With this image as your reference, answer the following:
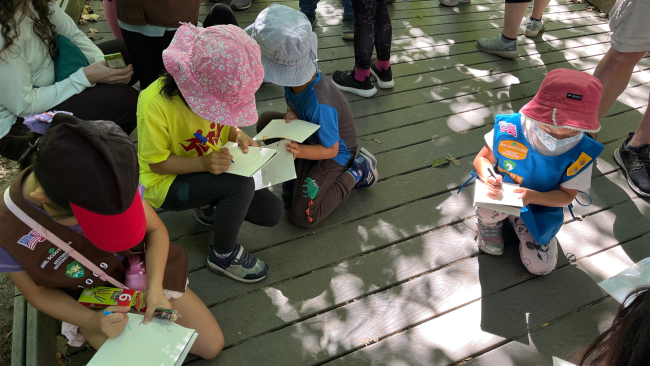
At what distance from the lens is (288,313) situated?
1922 mm

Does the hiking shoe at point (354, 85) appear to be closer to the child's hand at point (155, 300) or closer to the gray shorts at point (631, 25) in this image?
the gray shorts at point (631, 25)

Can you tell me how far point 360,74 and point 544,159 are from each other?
5.63 ft

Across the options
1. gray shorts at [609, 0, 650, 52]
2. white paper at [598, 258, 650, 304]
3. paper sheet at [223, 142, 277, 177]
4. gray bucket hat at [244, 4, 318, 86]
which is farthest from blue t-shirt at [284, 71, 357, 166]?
gray shorts at [609, 0, 650, 52]

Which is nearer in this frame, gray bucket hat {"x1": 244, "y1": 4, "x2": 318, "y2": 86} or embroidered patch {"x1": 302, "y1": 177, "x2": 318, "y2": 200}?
gray bucket hat {"x1": 244, "y1": 4, "x2": 318, "y2": 86}

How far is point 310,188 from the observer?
231 centimetres

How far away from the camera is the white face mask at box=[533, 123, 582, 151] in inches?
74.2

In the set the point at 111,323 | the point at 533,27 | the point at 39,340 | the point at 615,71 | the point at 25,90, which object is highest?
the point at 25,90

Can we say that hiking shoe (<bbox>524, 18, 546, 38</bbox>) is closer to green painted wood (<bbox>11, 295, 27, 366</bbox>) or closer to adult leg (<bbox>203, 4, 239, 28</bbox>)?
adult leg (<bbox>203, 4, 239, 28</bbox>)

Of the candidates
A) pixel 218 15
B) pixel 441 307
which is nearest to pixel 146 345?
pixel 441 307

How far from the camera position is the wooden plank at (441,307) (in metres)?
1.80

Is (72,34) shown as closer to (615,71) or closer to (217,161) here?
(217,161)

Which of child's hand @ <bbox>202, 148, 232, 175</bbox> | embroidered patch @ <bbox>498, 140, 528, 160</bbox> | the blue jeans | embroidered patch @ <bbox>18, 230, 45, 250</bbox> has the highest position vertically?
embroidered patch @ <bbox>18, 230, 45, 250</bbox>

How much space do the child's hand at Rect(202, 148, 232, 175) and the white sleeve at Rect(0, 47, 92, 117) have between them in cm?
92

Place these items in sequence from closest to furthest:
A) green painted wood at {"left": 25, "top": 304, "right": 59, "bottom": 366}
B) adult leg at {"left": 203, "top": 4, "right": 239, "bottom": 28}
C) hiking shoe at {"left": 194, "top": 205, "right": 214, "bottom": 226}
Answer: green painted wood at {"left": 25, "top": 304, "right": 59, "bottom": 366} < hiking shoe at {"left": 194, "top": 205, "right": 214, "bottom": 226} < adult leg at {"left": 203, "top": 4, "right": 239, "bottom": 28}
